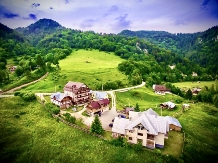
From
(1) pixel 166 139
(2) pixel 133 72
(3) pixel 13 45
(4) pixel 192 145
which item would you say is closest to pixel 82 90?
(1) pixel 166 139

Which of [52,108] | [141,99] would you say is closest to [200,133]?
[141,99]

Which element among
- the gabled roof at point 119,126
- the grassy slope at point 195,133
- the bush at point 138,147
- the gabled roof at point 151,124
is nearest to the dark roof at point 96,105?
the grassy slope at point 195,133

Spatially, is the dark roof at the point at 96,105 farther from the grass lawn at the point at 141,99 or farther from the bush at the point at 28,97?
the bush at the point at 28,97

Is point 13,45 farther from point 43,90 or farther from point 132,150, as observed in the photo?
point 132,150

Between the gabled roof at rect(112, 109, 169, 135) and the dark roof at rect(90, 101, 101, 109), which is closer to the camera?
the gabled roof at rect(112, 109, 169, 135)

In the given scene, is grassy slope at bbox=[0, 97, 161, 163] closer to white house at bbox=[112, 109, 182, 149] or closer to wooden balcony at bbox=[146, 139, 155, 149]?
wooden balcony at bbox=[146, 139, 155, 149]

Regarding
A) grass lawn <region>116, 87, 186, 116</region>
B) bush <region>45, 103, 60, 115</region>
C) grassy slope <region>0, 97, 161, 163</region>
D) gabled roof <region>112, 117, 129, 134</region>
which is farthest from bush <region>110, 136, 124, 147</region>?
grass lawn <region>116, 87, 186, 116</region>
